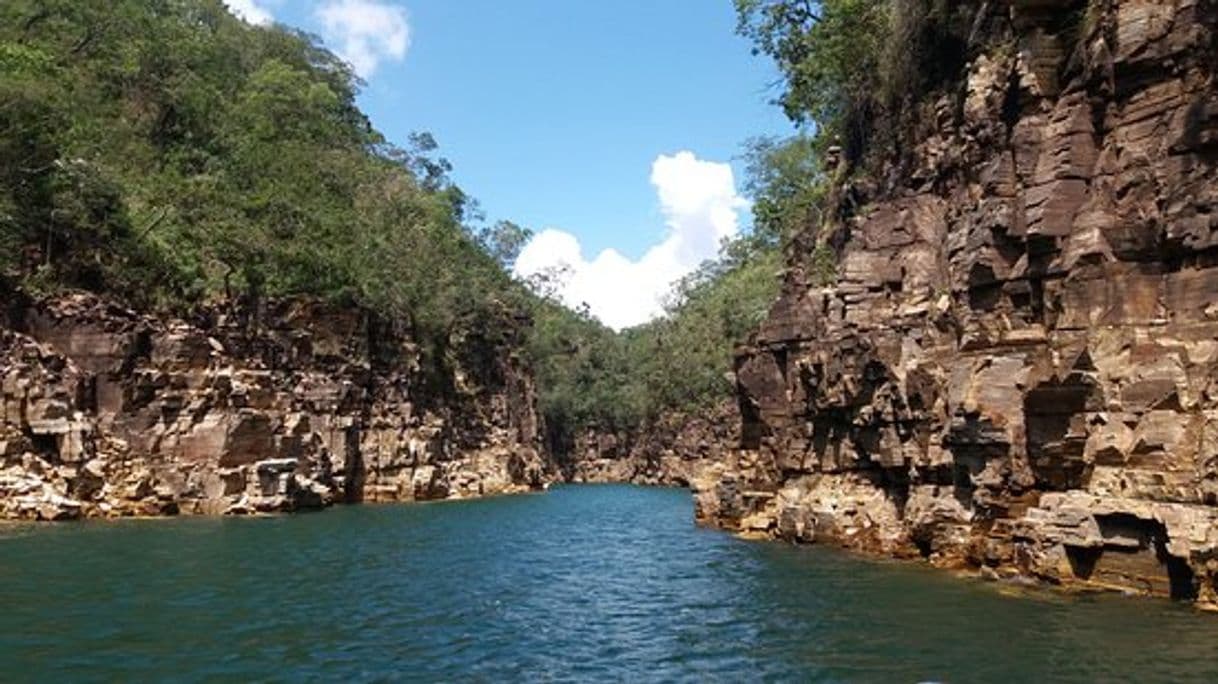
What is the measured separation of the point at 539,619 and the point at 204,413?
26.0 meters

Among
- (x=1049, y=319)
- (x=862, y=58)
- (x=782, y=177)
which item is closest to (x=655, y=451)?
(x=782, y=177)

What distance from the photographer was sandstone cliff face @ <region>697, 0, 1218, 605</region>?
1758 centimetres

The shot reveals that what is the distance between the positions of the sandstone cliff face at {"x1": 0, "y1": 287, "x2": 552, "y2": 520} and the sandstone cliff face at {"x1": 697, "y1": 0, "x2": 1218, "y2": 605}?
22524 millimetres

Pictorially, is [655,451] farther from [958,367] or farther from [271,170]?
[958,367]

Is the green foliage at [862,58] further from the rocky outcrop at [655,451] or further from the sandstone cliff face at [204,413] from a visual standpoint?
the rocky outcrop at [655,451]

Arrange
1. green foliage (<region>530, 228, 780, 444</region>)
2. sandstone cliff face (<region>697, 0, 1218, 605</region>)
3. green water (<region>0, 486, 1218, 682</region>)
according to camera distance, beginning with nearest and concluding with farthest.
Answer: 1. green water (<region>0, 486, 1218, 682</region>)
2. sandstone cliff face (<region>697, 0, 1218, 605</region>)
3. green foliage (<region>530, 228, 780, 444</region>)

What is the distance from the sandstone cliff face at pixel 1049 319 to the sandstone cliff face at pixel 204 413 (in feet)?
73.9

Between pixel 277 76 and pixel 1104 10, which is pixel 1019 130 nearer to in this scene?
pixel 1104 10

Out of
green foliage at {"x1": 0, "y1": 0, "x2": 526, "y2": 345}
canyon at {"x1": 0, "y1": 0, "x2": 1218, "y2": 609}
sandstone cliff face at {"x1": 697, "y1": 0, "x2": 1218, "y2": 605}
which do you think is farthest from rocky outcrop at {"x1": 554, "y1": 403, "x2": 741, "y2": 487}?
sandstone cliff face at {"x1": 697, "y1": 0, "x2": 1218, "y2": 605}

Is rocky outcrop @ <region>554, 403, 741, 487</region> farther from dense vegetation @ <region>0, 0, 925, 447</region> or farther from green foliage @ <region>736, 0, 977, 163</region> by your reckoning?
green foliage @ <region>736, 0, 977, 163</region>

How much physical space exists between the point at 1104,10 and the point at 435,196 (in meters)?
59.6

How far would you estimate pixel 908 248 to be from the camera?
90.3ft

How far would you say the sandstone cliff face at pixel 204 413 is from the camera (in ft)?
115

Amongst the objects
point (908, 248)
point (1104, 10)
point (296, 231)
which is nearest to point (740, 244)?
point (296, 231)
